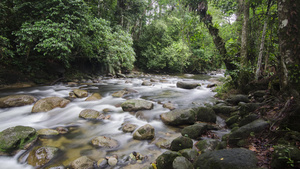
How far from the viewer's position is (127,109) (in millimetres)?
6023

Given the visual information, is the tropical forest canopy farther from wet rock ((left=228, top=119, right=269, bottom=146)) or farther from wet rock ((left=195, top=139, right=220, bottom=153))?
wet rock ((left=195, top=139, right=220, bottom=153))

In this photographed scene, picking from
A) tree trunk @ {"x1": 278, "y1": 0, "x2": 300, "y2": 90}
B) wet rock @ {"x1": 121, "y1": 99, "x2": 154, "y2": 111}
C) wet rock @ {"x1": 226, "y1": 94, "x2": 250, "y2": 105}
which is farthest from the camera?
wet rock @ {"x1": 121, "y1": 99, "x2": 154, "y2": 111}

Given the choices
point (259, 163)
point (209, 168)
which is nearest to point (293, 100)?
point (259, 163)

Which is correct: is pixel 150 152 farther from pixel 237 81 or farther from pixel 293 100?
pixel 237 81

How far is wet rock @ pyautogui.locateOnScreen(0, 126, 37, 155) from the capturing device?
322 centimetres

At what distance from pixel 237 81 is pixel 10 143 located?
8.13 m

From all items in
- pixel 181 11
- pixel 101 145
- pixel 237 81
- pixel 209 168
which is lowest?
pixel 101 145

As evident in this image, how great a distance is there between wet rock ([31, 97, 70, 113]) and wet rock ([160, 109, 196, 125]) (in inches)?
173

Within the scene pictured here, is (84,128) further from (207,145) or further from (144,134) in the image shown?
(207,145)

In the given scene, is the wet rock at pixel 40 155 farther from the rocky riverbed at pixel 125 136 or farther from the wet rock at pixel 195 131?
the wet rock at pixel 195 131

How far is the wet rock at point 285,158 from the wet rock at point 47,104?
6695 millimetres

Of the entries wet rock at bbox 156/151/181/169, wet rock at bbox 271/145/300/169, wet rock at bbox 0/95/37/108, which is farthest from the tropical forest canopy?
wet rock at bbox 0/95/37/108

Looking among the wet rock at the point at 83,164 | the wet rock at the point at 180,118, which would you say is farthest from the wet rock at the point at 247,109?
Result: the wet rock at the point at 83,164

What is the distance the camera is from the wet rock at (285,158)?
1.76 meters
